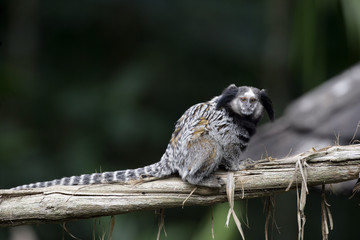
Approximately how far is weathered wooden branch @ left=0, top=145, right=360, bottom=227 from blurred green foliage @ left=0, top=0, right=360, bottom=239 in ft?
14.6

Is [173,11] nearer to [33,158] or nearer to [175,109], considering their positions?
[175,109]

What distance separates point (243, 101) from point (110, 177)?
3.08 feet

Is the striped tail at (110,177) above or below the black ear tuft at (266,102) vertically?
below

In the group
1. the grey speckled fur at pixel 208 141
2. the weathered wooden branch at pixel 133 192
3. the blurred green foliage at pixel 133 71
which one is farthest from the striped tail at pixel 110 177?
the blurred green foliage at pixel 133 71

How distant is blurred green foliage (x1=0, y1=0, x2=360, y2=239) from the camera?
7848mm

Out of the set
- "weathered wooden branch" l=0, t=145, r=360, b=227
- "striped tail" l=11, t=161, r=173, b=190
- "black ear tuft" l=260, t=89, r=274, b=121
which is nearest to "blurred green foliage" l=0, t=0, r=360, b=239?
"black ear tuft" l=260, t=89, r=274, b=121

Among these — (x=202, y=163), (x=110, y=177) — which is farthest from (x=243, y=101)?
(x=110, y=177)

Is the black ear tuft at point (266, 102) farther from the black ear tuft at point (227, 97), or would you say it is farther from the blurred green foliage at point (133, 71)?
the blurred green foliage at point (133, 71)

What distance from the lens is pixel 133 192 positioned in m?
2.93

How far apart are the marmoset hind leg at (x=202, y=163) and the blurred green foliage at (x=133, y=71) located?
4.08m

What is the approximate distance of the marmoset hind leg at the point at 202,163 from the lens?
3.11 meters

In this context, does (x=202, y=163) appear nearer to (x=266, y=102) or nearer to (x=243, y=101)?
(x=243, y=101)

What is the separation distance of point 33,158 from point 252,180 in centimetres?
529

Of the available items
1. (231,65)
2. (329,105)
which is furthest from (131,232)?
(231,65)
